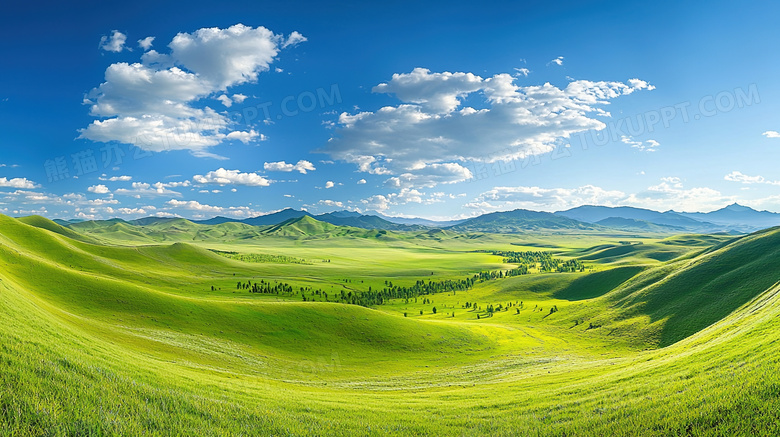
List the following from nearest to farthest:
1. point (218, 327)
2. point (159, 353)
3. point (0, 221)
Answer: point (159, 353)
point (218, 327)
point (0, 221)

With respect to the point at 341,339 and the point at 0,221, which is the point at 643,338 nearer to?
the point at 341,339

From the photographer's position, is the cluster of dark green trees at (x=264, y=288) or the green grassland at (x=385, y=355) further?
the cluster of dark green trees at (x=264, y=288)

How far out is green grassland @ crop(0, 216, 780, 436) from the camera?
12.8 metres

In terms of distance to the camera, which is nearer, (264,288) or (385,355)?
(385,355)

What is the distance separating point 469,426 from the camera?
18047mm

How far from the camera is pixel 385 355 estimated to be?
7425 cm

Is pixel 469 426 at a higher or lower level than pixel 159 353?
higher

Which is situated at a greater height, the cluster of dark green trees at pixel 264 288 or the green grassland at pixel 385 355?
the green grassland at pixel 385 355

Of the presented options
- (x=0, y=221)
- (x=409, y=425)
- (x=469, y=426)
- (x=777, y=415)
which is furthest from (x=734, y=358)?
(x=0, y=221)

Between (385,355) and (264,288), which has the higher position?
(264,288)

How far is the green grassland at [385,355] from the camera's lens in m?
12.8

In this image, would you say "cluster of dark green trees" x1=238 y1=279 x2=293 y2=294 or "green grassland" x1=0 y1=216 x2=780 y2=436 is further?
"cluster of dark green trees" x1=238 y1=279 x2=293 y2=294

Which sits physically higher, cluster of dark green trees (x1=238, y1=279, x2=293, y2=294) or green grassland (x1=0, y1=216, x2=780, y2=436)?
green grassland (x1=0, y1=216, x2=780, y2=436)

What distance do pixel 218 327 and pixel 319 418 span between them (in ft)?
216
